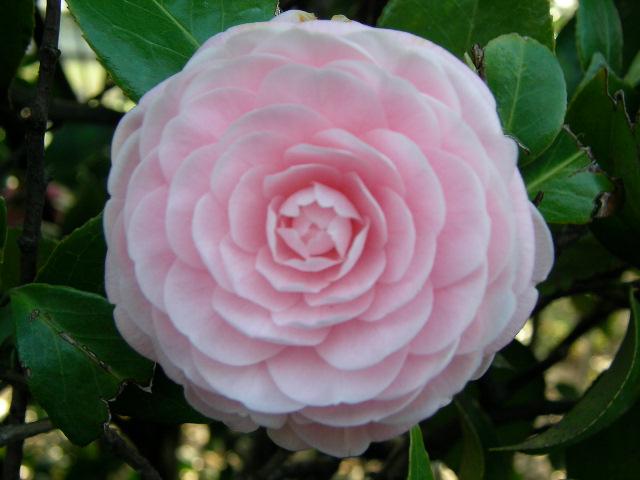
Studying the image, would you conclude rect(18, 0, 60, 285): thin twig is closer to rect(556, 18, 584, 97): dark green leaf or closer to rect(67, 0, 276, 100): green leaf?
rect(67, 0, 276, 100): green leaf

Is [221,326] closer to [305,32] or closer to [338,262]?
[338,262]

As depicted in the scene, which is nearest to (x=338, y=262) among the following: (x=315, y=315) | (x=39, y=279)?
(x=315, y=315)

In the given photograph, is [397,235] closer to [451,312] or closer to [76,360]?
[451,312]

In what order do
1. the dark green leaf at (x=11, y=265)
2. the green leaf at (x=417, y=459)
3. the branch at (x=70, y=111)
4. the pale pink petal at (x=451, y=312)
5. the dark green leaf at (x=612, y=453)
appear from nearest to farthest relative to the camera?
the pale pink petal at (x=451, y=312), the green leaf at (x=417, y=459), the dark green leaf at (x=612, y=453), the dark green leaf at (x=11, y=265), the branch at (x=70, y=111)

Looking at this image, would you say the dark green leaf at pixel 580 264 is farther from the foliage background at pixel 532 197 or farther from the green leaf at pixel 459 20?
the green leaf at pixel 459 20

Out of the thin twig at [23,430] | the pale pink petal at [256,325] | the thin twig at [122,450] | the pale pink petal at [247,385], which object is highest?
the pale pink petal at [256,325]

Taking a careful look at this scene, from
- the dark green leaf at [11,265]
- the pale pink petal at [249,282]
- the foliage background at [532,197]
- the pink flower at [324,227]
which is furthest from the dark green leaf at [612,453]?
the dark green leaf at [11,265]

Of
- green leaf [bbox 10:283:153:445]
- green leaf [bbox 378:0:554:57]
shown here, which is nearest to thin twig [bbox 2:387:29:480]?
green leaf [bbox 10:283:153:445]
